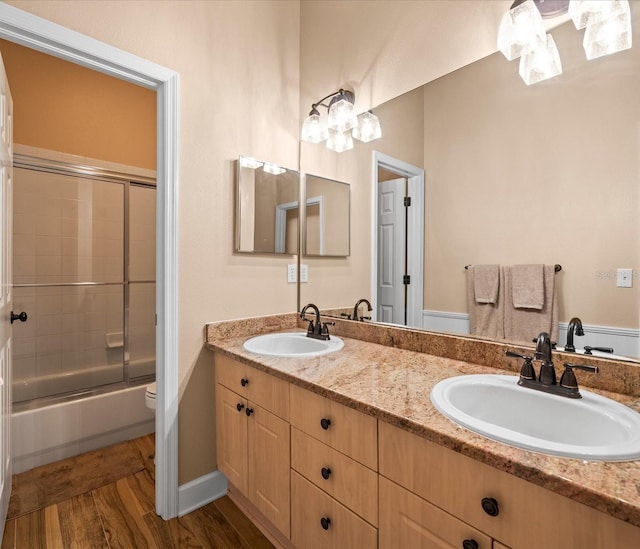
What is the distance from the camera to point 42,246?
102 inches

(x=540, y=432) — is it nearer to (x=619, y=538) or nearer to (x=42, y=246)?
(x=619, y=538)

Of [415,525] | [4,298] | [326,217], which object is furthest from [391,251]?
[4,298]

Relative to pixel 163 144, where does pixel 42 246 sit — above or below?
below

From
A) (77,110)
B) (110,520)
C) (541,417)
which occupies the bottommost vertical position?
(110,520)

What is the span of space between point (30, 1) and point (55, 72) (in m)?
1.62

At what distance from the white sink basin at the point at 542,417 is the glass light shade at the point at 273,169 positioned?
1.45 meters

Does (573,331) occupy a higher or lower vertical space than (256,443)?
higher

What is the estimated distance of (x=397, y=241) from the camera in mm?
1673

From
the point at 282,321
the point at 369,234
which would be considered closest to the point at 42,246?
the point at 282,321

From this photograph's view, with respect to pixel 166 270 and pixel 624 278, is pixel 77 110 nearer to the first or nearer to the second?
pixel 166 270

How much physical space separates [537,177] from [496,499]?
1011 millimetres

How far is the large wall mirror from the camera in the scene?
3.51 feet

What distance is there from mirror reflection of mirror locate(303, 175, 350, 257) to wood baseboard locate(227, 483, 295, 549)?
1.33 m

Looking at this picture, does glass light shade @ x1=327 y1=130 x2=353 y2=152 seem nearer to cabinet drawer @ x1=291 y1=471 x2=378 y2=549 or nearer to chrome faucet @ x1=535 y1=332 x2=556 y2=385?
chrome faucet @ x1=535 y1=332 x2=556 y2=385
